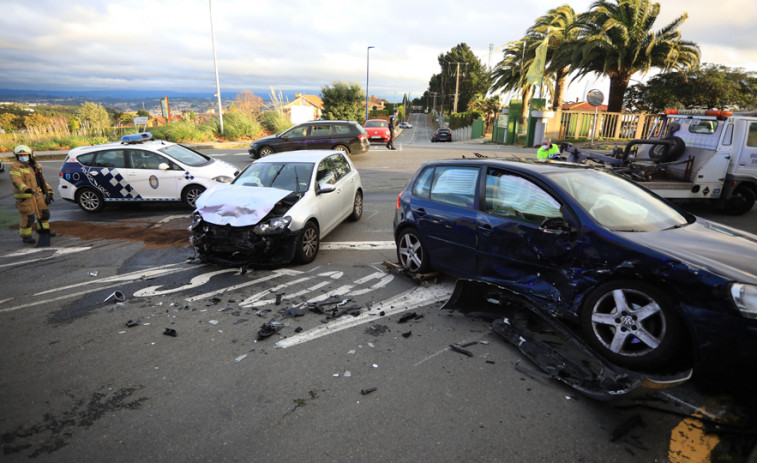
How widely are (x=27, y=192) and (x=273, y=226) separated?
510cm

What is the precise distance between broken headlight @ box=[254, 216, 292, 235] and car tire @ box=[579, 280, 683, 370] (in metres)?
3.77

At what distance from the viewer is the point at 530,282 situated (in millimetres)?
3820

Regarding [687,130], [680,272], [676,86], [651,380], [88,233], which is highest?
[676,86]

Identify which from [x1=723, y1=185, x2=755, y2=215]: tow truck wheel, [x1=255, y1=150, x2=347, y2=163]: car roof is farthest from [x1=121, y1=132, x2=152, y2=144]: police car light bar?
[x1=723, y1=185, x2=755, y2=215]: tow truck wheel

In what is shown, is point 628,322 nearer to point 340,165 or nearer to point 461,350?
point 461,350

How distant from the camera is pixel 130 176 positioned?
922cm

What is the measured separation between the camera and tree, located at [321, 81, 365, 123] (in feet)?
128

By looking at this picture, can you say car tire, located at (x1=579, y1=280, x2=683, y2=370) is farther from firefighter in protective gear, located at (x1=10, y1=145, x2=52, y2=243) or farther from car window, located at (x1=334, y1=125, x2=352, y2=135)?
car window, located at (x1=334, y1=125, x2=352, y2=135)

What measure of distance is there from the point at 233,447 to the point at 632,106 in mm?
42219

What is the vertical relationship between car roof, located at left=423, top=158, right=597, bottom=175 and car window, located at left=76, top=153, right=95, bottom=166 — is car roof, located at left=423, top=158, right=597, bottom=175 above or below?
above

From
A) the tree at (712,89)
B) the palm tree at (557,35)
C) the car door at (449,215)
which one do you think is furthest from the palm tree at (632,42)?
the car door at (449,215)

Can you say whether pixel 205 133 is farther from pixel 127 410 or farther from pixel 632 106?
pixel 632 106

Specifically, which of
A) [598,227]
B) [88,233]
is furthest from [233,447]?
[88,233]

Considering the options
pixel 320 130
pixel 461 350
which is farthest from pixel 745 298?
pixel 320 130
